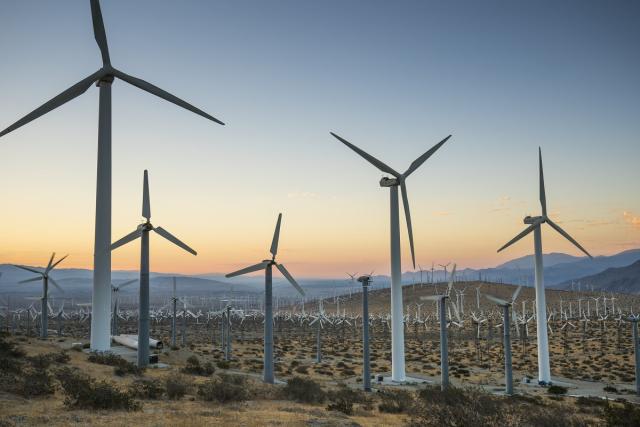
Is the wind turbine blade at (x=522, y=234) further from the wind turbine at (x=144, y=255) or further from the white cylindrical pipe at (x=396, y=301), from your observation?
the wind turbine at (x=144, y=255)

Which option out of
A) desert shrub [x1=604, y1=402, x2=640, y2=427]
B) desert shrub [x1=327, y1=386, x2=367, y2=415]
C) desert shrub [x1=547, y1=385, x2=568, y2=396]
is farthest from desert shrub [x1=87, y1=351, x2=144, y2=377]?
desert shrub [x1=547, y1=385, x2=568, y2=396]

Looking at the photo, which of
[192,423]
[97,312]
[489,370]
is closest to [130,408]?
[192,423]

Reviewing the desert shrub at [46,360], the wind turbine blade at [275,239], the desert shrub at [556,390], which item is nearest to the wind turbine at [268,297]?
the wind turbine blade at [275,239]

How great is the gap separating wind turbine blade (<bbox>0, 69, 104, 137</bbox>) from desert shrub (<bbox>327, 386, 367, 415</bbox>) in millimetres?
27885

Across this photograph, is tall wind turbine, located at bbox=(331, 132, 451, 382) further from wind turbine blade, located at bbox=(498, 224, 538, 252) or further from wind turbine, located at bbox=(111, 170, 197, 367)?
wind turbine, located at bbox=(111, 170, 197, 367)

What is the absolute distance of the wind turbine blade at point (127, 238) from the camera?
1508 inches

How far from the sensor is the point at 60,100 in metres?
39.3

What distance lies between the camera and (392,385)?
40.0m

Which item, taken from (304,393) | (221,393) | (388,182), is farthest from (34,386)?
(388,182)

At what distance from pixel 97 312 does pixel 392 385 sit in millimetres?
22271

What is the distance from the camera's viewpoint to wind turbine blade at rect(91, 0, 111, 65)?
41.6 meters

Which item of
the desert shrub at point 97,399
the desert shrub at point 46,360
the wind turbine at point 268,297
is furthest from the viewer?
the wind turbine at point 268,297

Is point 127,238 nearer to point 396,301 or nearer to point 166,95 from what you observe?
point 166,95

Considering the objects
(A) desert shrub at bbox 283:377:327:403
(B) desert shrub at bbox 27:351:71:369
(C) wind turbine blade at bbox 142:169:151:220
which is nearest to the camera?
(A) desert shrub at bbox 283:377:327:403
